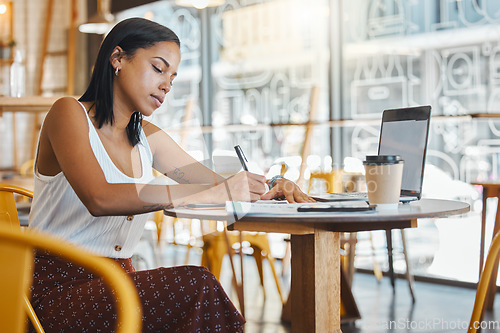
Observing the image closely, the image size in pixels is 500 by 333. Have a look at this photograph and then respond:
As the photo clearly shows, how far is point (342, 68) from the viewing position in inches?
196

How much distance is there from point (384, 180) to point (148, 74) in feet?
2.24

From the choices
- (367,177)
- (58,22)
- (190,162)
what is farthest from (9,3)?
(367,177)

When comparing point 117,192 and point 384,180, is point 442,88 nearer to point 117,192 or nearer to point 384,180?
point 384,180

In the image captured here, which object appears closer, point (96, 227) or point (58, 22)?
point (96, 227)

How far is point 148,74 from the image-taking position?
1732 millimetres

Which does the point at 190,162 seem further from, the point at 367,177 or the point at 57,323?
the point at 57,323

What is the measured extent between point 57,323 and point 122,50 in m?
0.74

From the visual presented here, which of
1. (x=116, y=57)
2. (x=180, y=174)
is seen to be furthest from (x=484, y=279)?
(x=116, y=57)

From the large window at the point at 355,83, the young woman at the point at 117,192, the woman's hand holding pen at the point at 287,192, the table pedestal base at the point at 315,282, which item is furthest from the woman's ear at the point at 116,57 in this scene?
the large window at the point at 355,83

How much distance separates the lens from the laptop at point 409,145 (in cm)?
190

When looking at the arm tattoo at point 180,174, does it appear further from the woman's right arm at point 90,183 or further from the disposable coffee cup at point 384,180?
the disposable coffee cup at point 384,180

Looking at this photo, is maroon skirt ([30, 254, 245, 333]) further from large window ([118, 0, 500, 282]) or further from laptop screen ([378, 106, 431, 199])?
large window ([118, 0, 500, 282])

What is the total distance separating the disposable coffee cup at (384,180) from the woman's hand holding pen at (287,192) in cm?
26

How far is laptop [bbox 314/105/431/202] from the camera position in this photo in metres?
1.90
